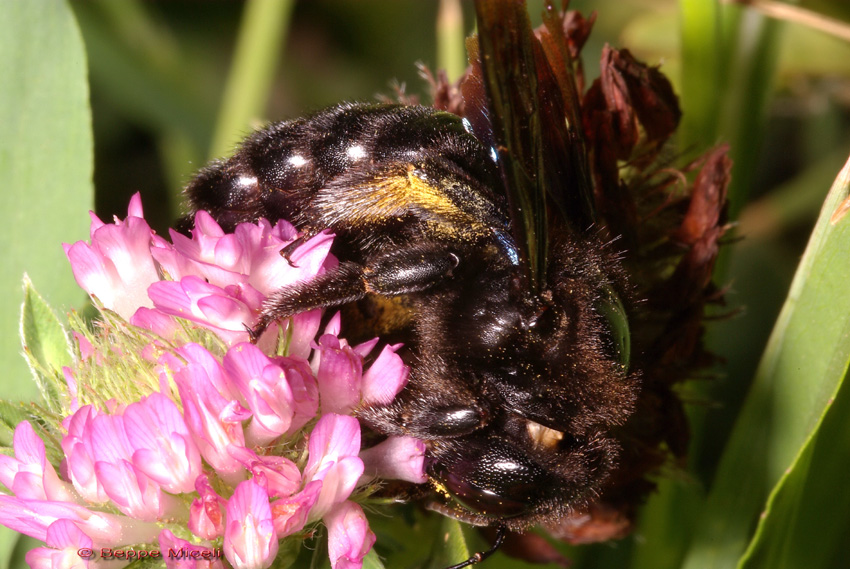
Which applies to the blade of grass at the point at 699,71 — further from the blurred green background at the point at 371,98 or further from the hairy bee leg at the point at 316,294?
the hairy bee leg at the point at 316,294

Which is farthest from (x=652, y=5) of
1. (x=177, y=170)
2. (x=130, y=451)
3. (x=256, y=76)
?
(x=130, y=451)

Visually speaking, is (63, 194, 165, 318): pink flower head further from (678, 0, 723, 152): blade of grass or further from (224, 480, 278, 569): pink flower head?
(678, 0, 723, 152): blade of grass

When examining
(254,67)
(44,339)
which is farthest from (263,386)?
(254,67)

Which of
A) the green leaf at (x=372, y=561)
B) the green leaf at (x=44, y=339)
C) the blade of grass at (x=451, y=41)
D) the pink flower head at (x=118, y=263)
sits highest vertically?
the blade of grass at (x=451, y=41)

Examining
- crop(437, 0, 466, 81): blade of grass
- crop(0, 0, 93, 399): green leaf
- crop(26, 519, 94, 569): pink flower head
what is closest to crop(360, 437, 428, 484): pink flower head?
crop(26, 519, 94, 569): pink flower head

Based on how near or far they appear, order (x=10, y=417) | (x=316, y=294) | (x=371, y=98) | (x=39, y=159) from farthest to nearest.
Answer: (x=371, y=98) → (x=39, y=159) → (x=10, y=417) → (x=316, y=294)

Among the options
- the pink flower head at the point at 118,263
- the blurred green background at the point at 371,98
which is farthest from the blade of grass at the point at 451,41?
the pink flower head at the point at 118,263

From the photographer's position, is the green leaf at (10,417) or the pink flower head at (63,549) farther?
the green leaf at (10,417)

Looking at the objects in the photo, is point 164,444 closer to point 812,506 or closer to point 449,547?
point 449,547
